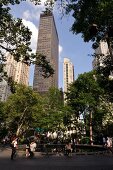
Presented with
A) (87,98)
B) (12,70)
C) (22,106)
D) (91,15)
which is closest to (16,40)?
(91,15)

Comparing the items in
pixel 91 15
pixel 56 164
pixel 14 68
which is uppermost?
pixel 14 68

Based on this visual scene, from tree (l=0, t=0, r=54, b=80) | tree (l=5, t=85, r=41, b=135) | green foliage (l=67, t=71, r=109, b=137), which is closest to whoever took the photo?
tree (l=0, t=0, r=54, b=80)

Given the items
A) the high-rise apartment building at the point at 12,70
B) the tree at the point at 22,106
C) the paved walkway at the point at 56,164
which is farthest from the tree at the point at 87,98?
the paved walkway at the point at 56,164

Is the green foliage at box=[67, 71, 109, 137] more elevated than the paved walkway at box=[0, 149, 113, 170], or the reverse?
the green foliage at box=[67, 71, 109, 137]

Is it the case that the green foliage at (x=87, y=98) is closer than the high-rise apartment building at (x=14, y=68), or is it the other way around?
the high-rise apartment building at (x=14, y=68)

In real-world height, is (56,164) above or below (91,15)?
below

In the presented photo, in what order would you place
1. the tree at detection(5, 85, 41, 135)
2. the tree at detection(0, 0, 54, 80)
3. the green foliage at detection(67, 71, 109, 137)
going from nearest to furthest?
the tree at detection(0, 0, 54, 80) < the green foliage at detection(67, 71, 109, 137) < the tree at detection(5, 85, 41, 135)

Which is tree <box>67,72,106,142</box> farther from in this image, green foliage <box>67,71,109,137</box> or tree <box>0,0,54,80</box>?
tree <box>0,0,54,80</box>

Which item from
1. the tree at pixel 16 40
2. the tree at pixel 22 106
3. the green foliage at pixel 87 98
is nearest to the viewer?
the tree at pixel 16 40

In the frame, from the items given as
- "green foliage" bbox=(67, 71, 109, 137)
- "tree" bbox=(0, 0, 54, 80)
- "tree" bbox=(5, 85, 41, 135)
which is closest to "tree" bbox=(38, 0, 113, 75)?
"tree" bbox=(0, 0, 54, 80)

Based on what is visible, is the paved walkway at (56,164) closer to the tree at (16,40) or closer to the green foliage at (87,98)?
the tree at (16,40)

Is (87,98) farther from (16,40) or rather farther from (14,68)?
(16,40)

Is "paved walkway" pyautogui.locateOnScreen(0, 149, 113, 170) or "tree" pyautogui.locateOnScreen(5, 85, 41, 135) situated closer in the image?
"paved walkway" pyautogui.locateOnScreen(0, 149, 113, 170)

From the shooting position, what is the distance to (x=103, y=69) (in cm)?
2258
